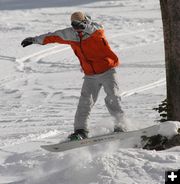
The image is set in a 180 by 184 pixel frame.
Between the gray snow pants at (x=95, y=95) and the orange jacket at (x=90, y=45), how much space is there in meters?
0.09

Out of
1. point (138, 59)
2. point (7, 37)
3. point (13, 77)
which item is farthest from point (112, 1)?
point (13, 77)

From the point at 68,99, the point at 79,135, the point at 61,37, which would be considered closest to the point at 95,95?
the point at 79,135

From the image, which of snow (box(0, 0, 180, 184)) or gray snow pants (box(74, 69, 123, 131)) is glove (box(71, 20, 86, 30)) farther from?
snow (box(0, 0, 180, 184))

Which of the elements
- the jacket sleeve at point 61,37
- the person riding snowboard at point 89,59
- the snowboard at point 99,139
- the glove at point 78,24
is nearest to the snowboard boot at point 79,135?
the person riding snowboard at point 89,59

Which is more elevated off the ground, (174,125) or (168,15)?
(168,15)

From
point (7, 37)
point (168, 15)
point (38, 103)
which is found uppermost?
point (168, 15)

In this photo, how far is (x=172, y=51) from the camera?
6059 mm

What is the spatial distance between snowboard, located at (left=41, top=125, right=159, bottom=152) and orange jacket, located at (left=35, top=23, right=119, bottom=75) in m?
0.78

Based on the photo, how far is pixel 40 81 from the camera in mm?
12836

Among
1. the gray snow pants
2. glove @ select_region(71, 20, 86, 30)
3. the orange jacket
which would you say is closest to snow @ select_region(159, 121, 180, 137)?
the gray snow pants

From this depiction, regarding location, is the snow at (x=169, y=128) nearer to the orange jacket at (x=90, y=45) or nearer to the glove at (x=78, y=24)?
the orange jacket at (x=90, y=45)

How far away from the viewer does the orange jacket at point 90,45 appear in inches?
257

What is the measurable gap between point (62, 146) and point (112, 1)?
2211 centimetres

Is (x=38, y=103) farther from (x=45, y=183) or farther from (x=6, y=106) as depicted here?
(x=45, y=183)
